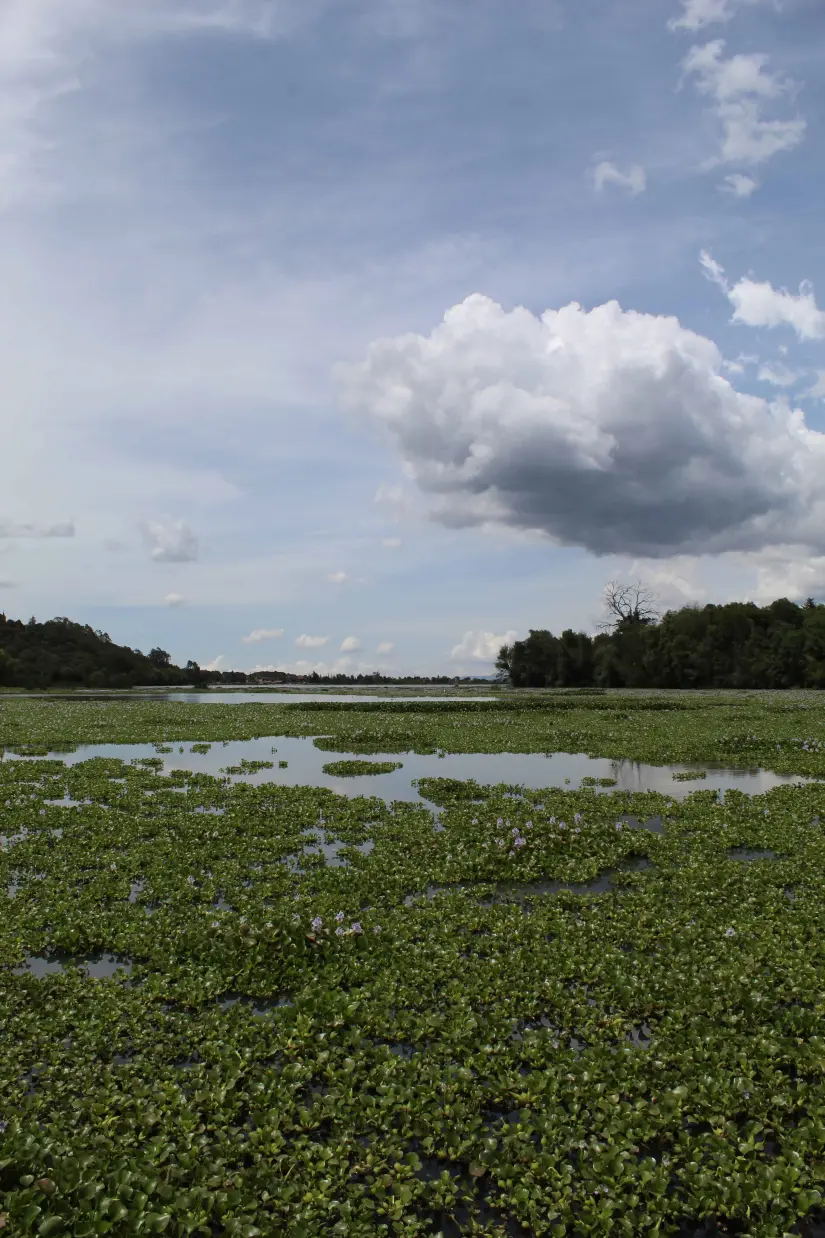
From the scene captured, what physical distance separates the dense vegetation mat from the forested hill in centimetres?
11233

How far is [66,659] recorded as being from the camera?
4978 inches

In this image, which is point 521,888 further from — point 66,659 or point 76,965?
point 66,659

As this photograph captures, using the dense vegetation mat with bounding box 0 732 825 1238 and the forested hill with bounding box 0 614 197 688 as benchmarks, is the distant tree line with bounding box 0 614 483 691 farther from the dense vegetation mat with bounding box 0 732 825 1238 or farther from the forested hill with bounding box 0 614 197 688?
the dense vegetation mat with bounding box 0 732 825 1238

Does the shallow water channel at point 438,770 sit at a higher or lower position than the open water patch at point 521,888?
lower

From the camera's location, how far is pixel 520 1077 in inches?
233

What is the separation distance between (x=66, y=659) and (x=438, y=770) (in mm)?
121012

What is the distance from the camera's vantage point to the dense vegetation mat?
472 centimetres

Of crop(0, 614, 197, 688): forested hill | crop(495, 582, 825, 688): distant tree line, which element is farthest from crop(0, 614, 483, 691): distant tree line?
crop(495, 582, 825, 688): distant tree line

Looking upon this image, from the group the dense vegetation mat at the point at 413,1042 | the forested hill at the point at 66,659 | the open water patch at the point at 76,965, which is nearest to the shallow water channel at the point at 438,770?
the dense vegetation mat at the point at 413,1042

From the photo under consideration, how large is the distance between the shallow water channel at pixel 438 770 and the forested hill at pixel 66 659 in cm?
9315

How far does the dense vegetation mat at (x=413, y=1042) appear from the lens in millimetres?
4723

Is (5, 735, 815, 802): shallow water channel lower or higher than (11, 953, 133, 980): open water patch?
lower

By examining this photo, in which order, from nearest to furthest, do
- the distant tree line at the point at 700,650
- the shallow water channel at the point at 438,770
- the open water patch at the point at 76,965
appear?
the open water patch at the point at 76,965 < the shallow water channel at the point at 438,770 < the distant tree line at the point at 700,650

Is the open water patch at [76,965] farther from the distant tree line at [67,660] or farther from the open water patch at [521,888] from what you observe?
the distant tree line at [67,660]
